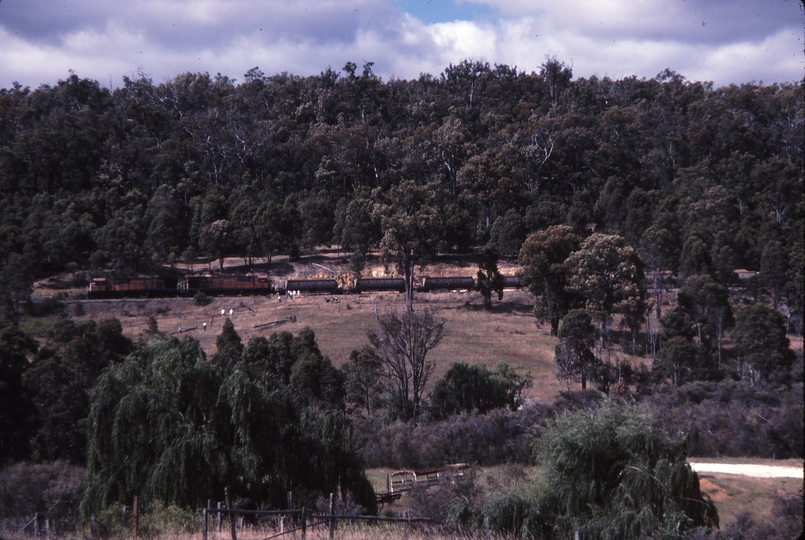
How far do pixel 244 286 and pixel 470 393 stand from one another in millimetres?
27745

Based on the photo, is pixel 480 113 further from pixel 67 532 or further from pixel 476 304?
pixel 67 532

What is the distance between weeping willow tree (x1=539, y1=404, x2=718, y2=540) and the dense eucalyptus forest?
0.06 metres

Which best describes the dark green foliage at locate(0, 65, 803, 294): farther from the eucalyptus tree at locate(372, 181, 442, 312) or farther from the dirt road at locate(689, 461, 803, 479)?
the dirt road at locate(689, 461, 803, 479)

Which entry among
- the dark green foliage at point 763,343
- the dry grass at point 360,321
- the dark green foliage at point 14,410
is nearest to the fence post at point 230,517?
the dark green foliage at point 14,410

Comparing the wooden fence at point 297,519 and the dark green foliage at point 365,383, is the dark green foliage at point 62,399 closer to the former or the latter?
the wooden fence at point 297,519

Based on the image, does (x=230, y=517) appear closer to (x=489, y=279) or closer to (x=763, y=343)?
(x=763, y=343)

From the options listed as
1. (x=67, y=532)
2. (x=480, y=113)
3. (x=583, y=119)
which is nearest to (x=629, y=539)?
(x=67, y=532)

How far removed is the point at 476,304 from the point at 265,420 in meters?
31.2

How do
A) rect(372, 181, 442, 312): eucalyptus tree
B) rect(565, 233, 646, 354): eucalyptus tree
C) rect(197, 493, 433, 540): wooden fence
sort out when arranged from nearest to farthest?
rect(197, 493, 433, 540): wooden fence → rect(565, 233, 646, 354): eucalyptus tree → rect(372, 181, 442, 312): eucalyptus tree

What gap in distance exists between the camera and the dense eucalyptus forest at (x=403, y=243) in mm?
12031

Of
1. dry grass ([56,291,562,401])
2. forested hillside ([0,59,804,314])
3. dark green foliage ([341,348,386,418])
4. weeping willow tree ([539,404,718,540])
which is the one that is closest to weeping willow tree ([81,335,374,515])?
weeping willow tree ([539,404,718,540])

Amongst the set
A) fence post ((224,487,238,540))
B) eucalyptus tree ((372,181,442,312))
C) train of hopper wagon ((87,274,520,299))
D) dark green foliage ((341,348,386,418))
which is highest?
eucalyptus tree ((372,181,442,312))

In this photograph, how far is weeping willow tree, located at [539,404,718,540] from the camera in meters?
9.36

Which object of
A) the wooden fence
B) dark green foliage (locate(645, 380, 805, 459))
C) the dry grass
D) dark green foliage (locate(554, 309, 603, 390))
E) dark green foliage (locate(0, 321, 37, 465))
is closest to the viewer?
the wooden fence
